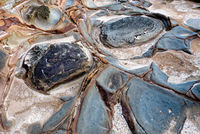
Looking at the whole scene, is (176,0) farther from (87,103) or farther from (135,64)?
(87,103)

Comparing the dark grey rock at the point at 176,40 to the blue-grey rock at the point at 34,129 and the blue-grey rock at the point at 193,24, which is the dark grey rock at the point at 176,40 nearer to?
the blue-grey rock at the point at 193,24

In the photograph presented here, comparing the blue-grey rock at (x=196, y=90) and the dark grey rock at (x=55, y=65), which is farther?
the dark grey rock at (x=55, y=65)

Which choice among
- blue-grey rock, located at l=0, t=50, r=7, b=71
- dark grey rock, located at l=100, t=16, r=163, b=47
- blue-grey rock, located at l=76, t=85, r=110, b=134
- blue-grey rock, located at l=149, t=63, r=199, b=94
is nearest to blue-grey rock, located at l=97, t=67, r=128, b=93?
blue-grey rock, located at l=76, t=85, r=110, b=134

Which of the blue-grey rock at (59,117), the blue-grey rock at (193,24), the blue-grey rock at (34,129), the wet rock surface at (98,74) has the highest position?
the blue-grey rock at (193,24)

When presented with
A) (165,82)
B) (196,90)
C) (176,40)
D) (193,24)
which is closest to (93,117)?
(165,82)

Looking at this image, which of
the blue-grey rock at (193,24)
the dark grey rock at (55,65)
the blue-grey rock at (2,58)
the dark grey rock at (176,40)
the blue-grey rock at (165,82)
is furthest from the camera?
the blue-grey rock at (193,24)

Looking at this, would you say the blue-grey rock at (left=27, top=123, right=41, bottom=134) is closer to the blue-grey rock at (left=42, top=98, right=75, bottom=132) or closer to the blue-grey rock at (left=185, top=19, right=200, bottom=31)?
the blue-grey rock at (left=42, top=98, right=75, bottom=132)

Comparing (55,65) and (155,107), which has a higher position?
(55,65)

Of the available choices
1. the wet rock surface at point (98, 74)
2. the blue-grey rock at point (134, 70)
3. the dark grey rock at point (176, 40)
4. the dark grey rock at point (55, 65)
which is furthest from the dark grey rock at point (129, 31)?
the dark grey rock at point (55, 65)

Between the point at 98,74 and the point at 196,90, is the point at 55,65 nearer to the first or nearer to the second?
the point at 98,74
